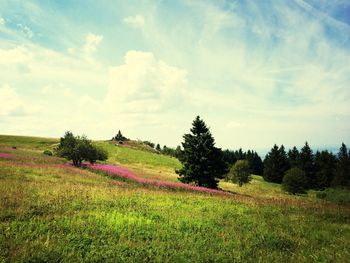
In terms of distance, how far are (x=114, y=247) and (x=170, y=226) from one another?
9.53 ft

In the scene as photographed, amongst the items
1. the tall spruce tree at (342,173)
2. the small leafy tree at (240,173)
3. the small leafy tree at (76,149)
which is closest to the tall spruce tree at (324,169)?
the tall spruce tree at (342,173)

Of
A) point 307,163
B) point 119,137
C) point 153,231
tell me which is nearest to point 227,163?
point 153,231

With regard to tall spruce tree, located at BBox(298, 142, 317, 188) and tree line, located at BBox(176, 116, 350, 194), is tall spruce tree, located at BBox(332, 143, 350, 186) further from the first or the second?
tall spruce tree, located at BBox(298, 142, 317, 188)

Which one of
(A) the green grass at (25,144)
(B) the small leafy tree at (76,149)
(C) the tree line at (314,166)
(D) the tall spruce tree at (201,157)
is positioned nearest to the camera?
(D) the tall spruce tree at (201,157)

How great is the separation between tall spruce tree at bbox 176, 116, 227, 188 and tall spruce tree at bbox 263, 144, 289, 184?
221 ft

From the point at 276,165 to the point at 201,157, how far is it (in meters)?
71.4

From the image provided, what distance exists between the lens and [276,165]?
94.6 m

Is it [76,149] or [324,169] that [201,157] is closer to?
[76,149]

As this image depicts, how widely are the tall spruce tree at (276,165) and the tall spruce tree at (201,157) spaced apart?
221 feet

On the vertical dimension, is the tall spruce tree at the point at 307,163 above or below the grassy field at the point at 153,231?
above

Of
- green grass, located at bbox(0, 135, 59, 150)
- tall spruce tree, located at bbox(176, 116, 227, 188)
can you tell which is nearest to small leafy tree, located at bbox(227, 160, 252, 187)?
tall spruce tree, located at bbox(176, 116, 227, 188)

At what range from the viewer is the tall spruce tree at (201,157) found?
32.1 metres

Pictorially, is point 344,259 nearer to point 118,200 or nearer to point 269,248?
point 269,248

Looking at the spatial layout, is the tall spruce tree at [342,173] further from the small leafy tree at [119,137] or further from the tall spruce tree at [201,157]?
the small leafy tree at [119,137]
